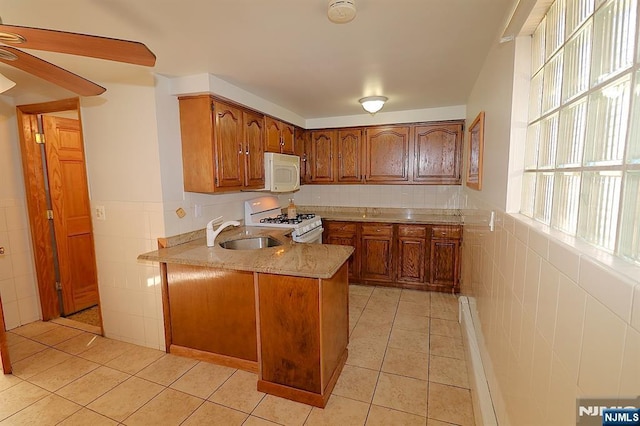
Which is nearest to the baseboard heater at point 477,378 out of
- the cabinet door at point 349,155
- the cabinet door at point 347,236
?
the cabinet door at point 347,236

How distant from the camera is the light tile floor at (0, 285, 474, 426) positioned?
181 centimetres

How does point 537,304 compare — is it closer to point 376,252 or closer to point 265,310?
point 265,310

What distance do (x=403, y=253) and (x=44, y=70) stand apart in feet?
11.7

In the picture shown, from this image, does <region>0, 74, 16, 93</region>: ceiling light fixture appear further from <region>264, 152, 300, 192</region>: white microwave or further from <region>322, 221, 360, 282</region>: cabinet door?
<region>322, 221, 360, 282</region>: cabinet door

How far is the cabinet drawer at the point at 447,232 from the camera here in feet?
11.5

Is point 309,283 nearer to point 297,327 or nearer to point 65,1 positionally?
point 297,327

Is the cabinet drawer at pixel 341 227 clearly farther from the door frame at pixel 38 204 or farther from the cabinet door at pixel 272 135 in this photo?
the door frame at pixel 38 204

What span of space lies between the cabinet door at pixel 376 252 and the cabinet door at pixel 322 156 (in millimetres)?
967

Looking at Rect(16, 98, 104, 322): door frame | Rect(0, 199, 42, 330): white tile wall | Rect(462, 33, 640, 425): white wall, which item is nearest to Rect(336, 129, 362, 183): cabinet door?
Rect(462, 33, 640, 425): white wall

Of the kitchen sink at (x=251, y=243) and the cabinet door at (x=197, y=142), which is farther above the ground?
the cabinet door at (x=197, y=142)

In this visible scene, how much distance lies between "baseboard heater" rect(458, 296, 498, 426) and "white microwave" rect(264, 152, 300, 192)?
2265 millimetres

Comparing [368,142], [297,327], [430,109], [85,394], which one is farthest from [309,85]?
[85,394]

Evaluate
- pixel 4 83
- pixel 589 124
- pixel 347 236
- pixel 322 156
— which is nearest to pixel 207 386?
pixel 4 83

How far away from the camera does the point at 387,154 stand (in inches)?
155
